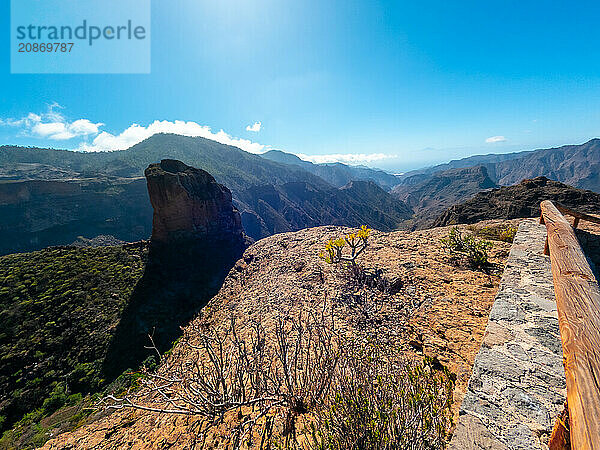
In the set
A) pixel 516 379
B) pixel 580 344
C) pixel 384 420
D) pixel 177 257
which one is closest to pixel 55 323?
pixel 177 257

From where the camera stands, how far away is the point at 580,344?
3.29ft

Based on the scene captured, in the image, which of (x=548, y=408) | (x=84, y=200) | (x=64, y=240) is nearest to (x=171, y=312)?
(x=548, y=408)

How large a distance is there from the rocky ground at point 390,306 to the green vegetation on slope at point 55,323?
217 inches

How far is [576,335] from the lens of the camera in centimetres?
108

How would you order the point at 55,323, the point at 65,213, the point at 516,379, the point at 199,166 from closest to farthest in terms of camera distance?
the point at 516,379 < the point at 55,323 < the point at 65,213 < the point at 199,166

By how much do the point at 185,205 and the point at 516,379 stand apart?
20831 mm

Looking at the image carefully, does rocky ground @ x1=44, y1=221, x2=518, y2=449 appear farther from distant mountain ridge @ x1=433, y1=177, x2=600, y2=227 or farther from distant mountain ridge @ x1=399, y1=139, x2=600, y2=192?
distant mountain ridge @ x1=399, y1=139, x2=600, y2=192

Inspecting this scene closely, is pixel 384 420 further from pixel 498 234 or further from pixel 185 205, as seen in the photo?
pixel 185 205

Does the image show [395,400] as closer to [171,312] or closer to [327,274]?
[327,274]

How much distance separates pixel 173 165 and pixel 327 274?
1795cm

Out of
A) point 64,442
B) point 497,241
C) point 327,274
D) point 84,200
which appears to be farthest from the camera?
point 84,200

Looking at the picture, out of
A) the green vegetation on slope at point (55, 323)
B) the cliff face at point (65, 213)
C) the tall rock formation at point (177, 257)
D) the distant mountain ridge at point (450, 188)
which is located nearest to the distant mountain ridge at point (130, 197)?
the cliff face at point (65, 213)

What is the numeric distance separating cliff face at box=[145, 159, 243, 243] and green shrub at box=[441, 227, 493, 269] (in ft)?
59.7

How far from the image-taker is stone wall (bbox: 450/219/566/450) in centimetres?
164
